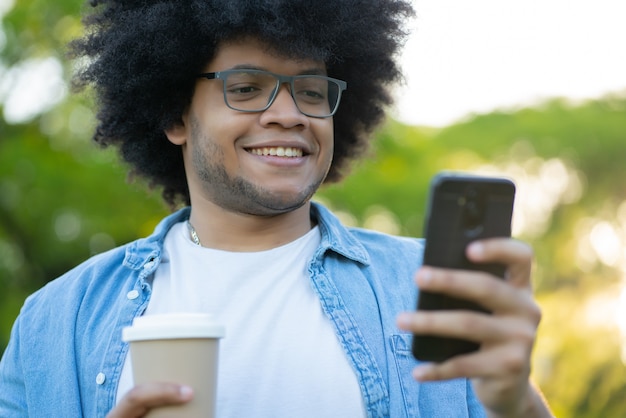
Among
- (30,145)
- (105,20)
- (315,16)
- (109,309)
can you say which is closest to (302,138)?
(315,16)

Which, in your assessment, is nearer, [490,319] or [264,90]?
[490,319]

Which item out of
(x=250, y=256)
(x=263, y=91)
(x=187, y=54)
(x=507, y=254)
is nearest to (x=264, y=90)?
(x=263, y=91)

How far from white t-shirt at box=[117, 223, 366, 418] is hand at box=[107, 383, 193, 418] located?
2.32 feet

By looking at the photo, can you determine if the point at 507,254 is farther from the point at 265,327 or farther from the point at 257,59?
the point at 257,59

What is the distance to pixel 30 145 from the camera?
998 centimetres

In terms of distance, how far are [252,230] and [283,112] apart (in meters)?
0.49

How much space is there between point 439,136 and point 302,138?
12548mm

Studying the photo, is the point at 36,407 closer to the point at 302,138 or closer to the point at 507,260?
the point at 302,138

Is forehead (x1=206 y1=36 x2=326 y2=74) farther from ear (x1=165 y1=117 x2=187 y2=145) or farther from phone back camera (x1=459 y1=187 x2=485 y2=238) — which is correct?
phone back camera (x1=459 y1=187 x2=485 y2=238)

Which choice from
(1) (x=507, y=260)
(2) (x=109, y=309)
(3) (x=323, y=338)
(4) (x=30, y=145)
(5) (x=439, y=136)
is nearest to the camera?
(1) (x=507, y=260)

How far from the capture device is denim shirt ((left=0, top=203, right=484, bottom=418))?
2658mm

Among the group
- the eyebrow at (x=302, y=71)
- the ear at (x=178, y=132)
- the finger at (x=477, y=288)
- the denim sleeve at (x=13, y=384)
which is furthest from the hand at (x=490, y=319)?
the ear at (x=178, y=132)

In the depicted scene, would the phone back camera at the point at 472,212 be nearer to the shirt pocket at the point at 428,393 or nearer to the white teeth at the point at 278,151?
the shirt pocket at the point at 428,393

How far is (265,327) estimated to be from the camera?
2715 millimetres
